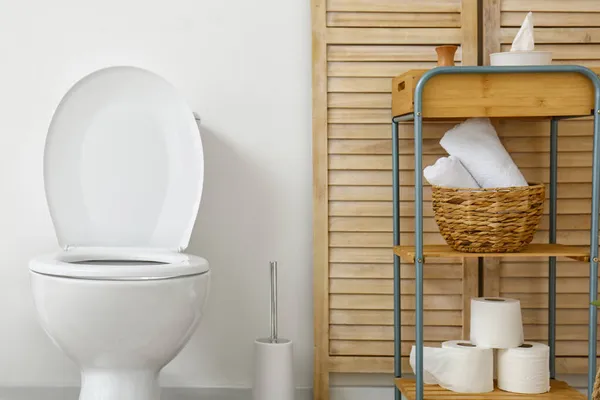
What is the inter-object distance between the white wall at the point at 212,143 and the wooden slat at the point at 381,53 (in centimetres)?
10

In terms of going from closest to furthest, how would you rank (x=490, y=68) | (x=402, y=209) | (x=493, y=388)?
(x=490, y=68)
(x=493, y=388)
(x=402, y=209)

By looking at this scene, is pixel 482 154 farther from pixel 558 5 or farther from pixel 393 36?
pixel 558 5

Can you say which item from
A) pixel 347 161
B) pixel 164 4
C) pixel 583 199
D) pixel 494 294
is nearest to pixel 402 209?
pixel 347 161

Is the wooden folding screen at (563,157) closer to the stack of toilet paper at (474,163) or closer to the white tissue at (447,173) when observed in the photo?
the stack of toilet paper at (474,163)

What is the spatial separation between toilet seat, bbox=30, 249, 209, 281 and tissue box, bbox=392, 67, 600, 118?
2.25 feet

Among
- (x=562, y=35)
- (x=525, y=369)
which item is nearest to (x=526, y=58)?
(x=562, y=35)

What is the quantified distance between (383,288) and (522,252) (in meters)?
0.47

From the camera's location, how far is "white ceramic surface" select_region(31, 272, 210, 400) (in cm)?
175

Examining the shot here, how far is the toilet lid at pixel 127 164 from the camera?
2.11 m

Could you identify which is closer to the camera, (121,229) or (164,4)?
(121,229)

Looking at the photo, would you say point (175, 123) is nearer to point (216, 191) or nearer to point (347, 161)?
point (216, 191)

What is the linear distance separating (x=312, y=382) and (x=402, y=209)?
589mm

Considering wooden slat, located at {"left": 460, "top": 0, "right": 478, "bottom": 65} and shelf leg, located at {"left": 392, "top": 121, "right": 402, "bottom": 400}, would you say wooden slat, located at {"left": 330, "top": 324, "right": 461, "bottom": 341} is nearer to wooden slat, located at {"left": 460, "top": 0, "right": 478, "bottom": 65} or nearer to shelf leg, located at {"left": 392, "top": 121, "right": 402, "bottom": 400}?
shelf leg, located at {"left": 392, "top": 121, "right": 402, "bottom": 400}

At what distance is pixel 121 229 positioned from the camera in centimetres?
212
